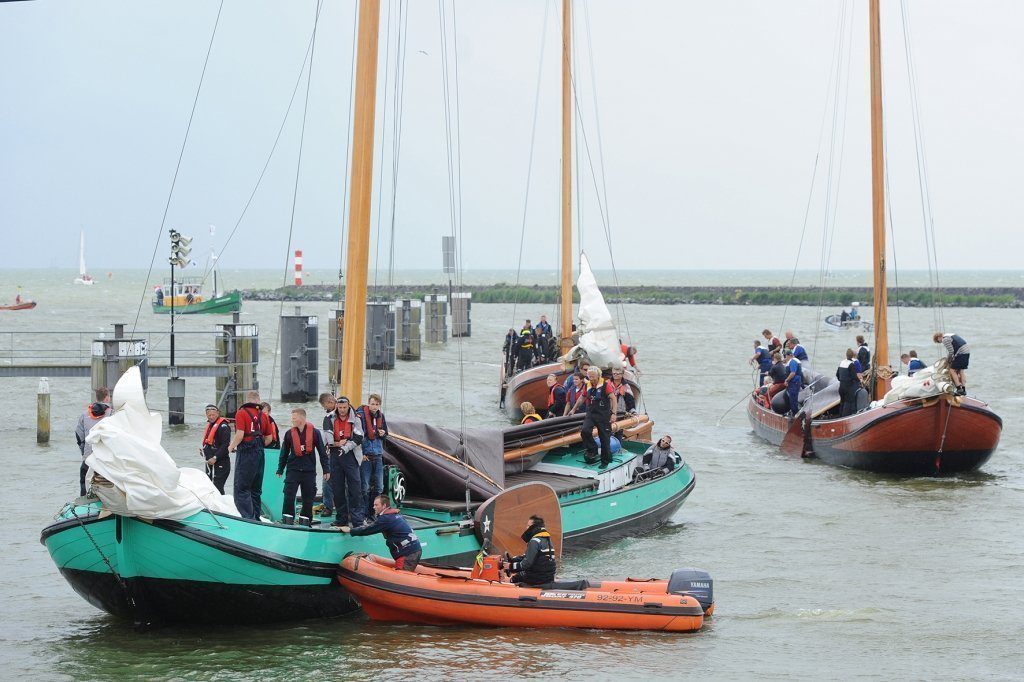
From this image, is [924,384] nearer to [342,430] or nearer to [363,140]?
[363,140]

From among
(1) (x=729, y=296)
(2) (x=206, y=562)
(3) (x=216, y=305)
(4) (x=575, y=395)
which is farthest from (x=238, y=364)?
(1) (x=729, y=296)

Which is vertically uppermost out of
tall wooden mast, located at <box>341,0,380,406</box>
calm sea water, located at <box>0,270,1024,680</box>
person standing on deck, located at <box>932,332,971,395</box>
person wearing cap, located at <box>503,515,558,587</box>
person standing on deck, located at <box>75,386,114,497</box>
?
tall wooden mast, located at <box>341,0,380,406</box>

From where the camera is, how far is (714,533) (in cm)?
1909

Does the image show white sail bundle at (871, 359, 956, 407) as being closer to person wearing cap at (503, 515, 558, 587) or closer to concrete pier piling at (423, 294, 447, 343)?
person wearing cap at (503, 515, 558, 587)

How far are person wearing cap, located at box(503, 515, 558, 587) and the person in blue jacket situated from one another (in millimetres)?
1096

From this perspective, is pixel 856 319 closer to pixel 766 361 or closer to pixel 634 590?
pixel 766 361

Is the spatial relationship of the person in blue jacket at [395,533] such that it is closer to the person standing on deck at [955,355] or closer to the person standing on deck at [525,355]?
the person standing on deck at [955,355]

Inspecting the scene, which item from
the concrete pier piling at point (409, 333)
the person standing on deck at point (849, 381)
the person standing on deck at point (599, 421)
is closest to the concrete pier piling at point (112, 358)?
the person standing on deck at point (599, 421)

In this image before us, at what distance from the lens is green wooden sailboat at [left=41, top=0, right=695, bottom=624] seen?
1239 cm

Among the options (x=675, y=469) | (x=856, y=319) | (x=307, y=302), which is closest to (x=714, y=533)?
(x=675, y=469)

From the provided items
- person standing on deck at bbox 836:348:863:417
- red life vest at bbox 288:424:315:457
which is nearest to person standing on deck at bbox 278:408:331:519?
red life vest at bbox 288:424:315:457

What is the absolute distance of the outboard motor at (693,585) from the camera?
13516 mm

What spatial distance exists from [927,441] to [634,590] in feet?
37.0

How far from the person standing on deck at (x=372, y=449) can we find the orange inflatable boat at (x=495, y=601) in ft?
3.36
